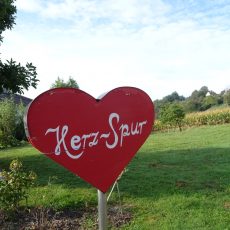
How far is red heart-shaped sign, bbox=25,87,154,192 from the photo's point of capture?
265cm

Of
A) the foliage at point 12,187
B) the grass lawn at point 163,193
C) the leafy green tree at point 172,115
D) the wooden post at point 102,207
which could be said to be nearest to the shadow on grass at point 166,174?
the grass lawn at point 163,193

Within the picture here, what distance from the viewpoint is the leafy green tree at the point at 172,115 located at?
25922mm

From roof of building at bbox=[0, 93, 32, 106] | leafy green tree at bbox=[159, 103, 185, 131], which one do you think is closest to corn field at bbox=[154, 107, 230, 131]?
leafy green tree at bbox=[159, 103, 185, 131]

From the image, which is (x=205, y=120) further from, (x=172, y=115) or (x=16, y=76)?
(x=16, y=76)

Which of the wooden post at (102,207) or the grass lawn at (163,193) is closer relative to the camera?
the wooden post at (102,207)

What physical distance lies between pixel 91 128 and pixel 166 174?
6026 mm

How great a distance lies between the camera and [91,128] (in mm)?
2881

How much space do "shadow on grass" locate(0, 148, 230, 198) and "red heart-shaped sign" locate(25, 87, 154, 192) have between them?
3598 millimetres

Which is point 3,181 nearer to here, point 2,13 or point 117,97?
point 117,97

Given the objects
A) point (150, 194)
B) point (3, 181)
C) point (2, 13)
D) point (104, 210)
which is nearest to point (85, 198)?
point (150, 194)

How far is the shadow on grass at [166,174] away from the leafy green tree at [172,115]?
44.2 feet

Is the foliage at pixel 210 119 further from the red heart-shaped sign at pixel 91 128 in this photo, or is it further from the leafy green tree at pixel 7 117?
the red heart-shaped sign at pixel 91 128

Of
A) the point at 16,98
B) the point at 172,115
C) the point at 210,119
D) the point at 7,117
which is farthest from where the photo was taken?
the point at 16,98

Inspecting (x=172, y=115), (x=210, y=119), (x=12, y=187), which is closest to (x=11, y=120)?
(x=172, y=115)
